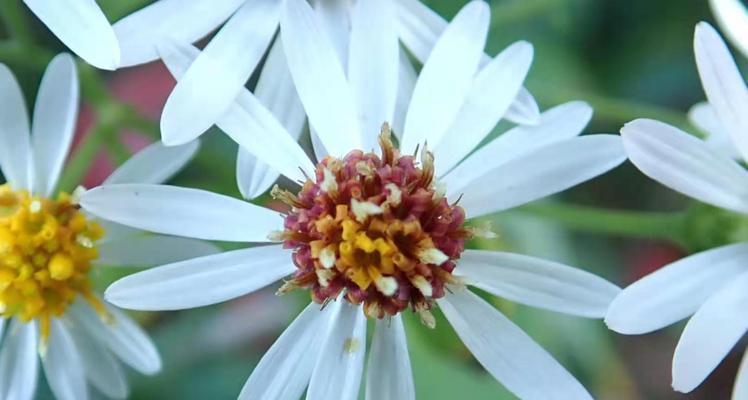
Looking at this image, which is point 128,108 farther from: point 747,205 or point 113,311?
point 747,205

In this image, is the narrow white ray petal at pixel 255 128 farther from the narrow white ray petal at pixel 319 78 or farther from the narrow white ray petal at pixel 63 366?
the narrow white ray petal at pixel 63 366

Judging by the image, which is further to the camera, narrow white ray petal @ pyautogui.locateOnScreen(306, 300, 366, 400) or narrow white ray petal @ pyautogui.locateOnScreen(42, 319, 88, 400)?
narrow white ray petal @ pyautogui.locateOnScreen(42, 319, 88, 400)

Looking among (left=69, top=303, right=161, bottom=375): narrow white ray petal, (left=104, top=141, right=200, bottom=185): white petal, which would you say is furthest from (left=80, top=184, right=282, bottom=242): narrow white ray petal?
(left=69, top=303, right=161, bottom=375): narrow white ray petal

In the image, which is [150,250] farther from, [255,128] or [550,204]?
[550,204]

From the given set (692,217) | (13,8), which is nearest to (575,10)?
(692,217)

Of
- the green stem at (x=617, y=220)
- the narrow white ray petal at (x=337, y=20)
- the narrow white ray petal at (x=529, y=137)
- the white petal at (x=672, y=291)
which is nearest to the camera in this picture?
the white petal at (x=672, y=291)

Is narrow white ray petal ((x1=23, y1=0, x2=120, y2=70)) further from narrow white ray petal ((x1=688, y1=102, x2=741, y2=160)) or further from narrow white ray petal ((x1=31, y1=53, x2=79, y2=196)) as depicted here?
narrow white ray petal ((x1=688, y1=102, x2=741, y2=160))

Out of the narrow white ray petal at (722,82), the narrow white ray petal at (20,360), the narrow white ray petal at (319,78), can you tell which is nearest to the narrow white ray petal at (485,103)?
the narrow white ray petal at (319,78)
